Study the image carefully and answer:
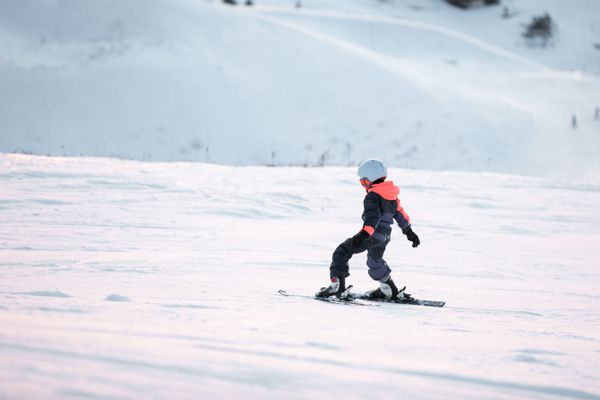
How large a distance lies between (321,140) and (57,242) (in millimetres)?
15015

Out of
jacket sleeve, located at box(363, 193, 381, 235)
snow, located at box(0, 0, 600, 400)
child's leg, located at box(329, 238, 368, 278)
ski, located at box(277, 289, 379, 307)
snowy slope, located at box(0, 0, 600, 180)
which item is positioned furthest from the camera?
snowy slope, located at box(0, 0, 600, 180)

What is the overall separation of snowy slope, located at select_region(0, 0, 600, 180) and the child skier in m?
14.6

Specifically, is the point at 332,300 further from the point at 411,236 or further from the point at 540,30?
the point at 540,30

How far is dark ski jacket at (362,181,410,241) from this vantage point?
19.7 ft

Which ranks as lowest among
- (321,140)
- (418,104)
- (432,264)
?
(432,264)

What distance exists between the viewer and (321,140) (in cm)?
2217

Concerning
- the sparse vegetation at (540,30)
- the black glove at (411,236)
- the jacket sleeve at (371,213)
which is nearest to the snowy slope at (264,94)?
the sparse vegetation at (540,30)

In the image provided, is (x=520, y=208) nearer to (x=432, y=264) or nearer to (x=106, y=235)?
(x=432, y=264)

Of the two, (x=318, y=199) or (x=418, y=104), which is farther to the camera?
(x=418, y=104)

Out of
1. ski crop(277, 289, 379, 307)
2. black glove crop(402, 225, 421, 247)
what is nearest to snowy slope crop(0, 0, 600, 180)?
black glove crop(402, 225, 421, 247)

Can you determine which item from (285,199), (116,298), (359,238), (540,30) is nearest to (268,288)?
(359,238)

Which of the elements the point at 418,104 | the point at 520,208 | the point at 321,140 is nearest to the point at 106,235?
the point at 520,208

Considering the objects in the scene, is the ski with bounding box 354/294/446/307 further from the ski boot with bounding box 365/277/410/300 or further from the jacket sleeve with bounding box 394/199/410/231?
the jacket sleeve with bounding box 394/199/410/231

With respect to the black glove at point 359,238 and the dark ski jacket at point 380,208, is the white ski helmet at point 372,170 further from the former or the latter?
the black glove at point 359,238
